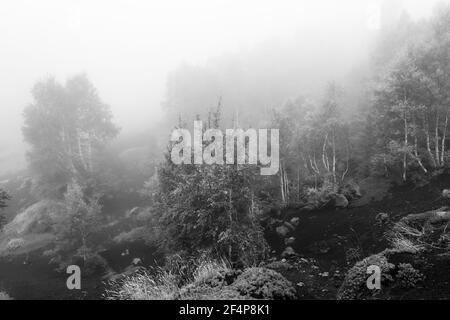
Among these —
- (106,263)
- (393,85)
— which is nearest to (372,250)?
(393,85)

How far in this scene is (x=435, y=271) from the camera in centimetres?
1100

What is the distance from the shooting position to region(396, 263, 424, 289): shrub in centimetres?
1062

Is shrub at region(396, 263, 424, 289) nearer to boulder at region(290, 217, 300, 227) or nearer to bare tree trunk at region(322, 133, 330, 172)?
boulder at region(290, 217, 300, 227)

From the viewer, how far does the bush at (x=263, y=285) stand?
10750 millimetres

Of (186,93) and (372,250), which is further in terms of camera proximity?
(186,93)

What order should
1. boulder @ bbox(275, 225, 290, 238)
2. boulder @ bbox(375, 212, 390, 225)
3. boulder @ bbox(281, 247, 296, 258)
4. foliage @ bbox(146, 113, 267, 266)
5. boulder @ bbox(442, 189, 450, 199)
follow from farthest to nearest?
1. boulder @ bbox(275, 225, 290, 238)
2. boulder @ bbox(375, 212, 390, 225)
3. boulder @ bbox(442, 189, 450, 199)
4. boulder @ bbox(281, 247, 296, 258)
5. foliage @ bbox(146, 113, 267, 266)

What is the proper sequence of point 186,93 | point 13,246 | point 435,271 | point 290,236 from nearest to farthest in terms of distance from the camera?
point 435,271 < point 290,236 < point 13,246 < point 186,93

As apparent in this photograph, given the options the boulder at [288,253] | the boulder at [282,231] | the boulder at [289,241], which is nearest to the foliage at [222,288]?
the boulder at [288,253]

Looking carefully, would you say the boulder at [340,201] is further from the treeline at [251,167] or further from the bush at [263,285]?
the bush at [263,285]

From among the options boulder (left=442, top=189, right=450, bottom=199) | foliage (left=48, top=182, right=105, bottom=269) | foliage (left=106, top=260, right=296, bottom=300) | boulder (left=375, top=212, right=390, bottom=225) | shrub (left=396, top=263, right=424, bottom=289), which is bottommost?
foliage (left=48, top=182, right=105, bottom=269)

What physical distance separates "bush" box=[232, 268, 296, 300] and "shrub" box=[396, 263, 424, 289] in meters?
3.56

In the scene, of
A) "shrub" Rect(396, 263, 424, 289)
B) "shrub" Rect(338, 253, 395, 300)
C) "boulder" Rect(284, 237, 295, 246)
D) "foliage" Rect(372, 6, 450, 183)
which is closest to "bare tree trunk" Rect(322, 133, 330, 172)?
"foliage" Rect(372, 6, 450, 183)
